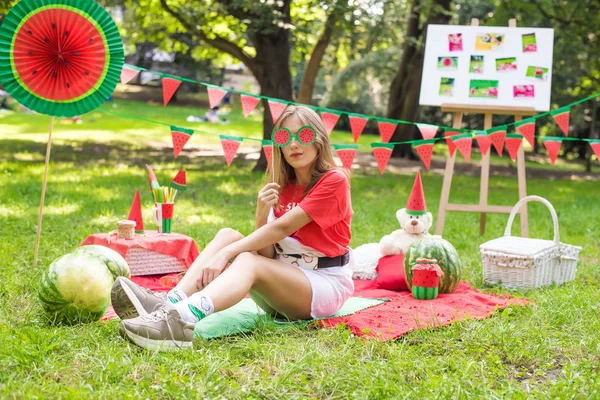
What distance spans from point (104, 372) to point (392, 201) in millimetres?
6635

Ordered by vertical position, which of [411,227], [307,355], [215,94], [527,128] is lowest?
[307,355]

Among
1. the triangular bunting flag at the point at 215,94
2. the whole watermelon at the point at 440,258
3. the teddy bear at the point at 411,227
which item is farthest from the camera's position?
the triangular bunting flag at the point at 215,94

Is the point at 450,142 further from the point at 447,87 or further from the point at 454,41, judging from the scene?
the point at 454,41

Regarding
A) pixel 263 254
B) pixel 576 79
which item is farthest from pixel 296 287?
pixel 576 79

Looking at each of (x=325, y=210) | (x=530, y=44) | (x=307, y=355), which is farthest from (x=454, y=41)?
(x=307, y=355)

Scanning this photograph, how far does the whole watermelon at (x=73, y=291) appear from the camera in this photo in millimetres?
3447

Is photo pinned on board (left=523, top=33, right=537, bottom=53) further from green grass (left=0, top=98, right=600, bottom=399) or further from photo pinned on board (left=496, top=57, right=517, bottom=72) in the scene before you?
green grass (left=0, top=98, right=600, bottom=399)

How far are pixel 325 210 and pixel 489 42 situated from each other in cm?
361

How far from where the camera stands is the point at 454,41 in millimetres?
6523

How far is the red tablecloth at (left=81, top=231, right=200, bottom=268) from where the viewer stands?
4.72 metres

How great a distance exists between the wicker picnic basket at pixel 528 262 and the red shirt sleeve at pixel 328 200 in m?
1.59

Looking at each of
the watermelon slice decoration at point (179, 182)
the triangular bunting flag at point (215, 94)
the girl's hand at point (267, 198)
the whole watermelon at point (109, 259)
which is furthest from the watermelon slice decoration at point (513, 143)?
the whole watermelon at point (109, 259)

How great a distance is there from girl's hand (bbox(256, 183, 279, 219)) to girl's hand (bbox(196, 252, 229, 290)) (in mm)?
359

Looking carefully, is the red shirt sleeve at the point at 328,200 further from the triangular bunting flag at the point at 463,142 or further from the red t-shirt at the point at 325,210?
the triangular bunting flag at the point at 463,142
